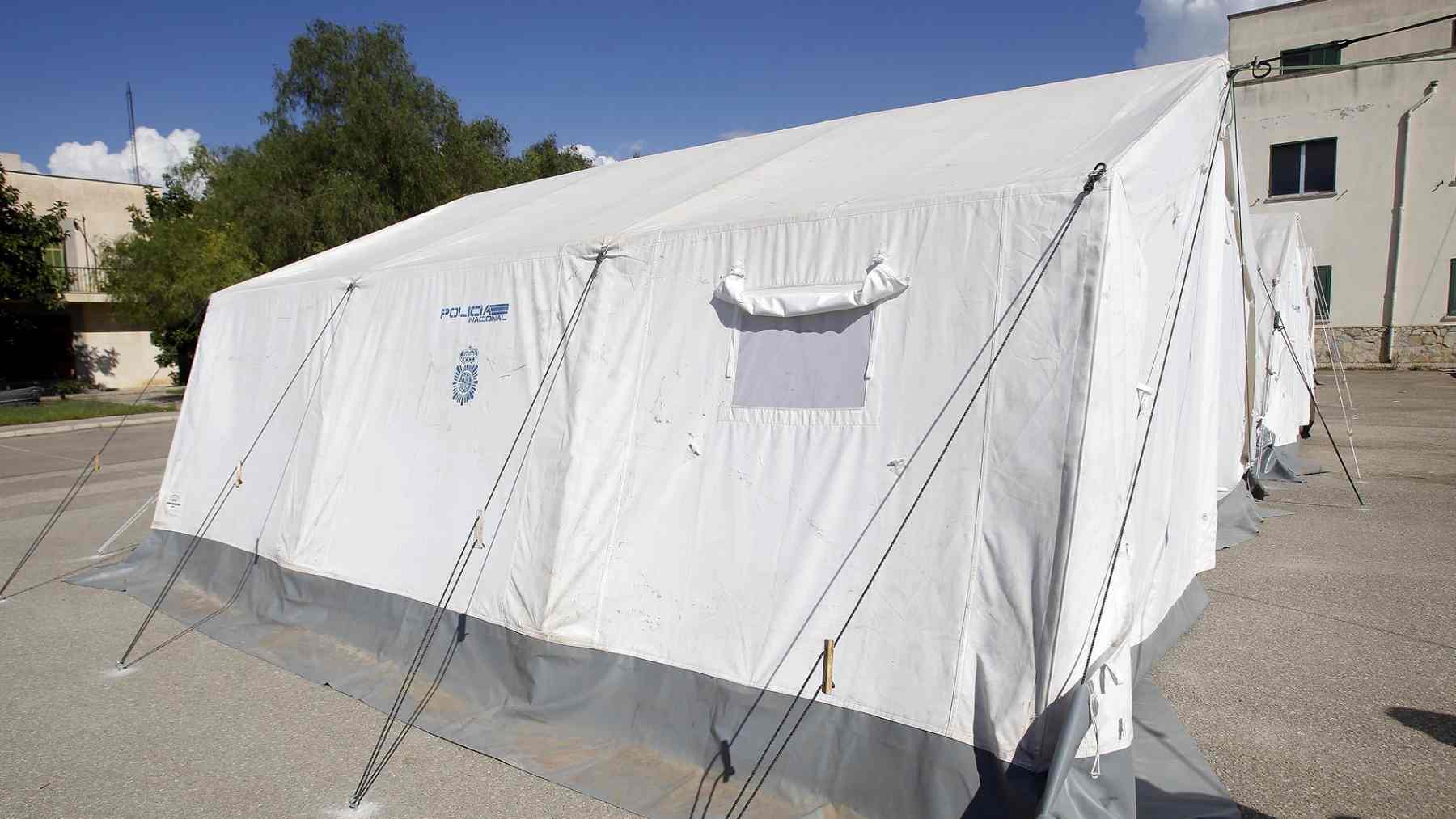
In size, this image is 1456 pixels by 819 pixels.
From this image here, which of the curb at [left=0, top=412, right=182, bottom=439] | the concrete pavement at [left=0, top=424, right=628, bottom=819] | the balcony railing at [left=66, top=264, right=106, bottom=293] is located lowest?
the curb at [left=0, top=412, right=182, bottom=439]

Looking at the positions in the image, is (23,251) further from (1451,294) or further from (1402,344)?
Answer: (1451,294)

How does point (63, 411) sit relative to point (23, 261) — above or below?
below

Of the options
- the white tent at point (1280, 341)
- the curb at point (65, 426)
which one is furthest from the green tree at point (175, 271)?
the white tent at point (1280, 341)

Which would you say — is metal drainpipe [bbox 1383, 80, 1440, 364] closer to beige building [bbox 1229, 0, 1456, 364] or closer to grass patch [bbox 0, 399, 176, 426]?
beige building [bbox 1229, 0, 1456, 364]

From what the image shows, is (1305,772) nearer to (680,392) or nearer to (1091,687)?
(1091,687)

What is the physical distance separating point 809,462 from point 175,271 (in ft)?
85.0

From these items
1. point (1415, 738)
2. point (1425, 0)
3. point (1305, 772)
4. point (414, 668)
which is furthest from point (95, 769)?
point (1425, 0)

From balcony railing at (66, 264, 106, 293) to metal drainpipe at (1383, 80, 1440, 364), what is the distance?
129 ft

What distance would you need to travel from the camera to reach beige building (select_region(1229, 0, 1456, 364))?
21.9 metres

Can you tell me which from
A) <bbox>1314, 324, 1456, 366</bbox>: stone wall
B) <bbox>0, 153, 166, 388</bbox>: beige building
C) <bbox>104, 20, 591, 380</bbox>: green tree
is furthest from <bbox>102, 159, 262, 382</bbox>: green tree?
<bbox>1314, 324, 1456, 366</bbox>: stone wall

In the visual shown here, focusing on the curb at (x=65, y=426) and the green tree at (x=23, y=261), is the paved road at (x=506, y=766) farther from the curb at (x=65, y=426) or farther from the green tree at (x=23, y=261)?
the green tree at (x=23, y=261)

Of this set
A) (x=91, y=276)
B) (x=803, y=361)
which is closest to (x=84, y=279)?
(x=91, y=276)

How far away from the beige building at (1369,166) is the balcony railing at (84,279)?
3686 cm

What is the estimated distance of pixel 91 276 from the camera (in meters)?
31.7
